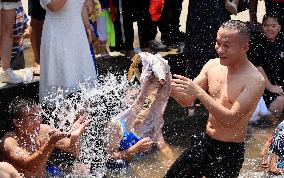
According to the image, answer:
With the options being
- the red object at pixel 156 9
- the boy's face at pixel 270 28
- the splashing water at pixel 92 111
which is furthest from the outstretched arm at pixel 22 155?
the boy's face at pixel 270 28

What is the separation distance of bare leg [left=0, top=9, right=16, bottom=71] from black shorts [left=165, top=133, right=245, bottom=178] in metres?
2.03

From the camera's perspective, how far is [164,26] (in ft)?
24.5

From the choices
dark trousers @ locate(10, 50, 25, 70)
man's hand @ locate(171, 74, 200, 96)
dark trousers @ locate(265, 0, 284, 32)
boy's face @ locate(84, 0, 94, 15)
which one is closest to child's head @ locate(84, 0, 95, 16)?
boy's face @ locate(84, 0, 94, 15)

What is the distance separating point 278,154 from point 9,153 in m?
2.30

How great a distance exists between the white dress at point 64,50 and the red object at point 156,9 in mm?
1372

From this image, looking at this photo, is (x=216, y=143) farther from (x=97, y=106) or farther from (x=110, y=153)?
(x=97, y=106)

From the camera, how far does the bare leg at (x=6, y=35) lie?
5.69m

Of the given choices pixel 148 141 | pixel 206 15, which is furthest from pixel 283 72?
pixel 148 141

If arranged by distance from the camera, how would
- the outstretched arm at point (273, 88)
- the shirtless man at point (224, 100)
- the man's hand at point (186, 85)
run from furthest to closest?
the outstretched arm at point (273, 88) < the shirtless man at point (224, 100) < the man's hand at point (186, 85)

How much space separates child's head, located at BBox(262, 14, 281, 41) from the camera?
23.0ft

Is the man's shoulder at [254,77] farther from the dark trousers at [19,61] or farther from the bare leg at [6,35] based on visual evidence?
the dark trousers at [19,61]

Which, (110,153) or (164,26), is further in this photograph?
(164,26)

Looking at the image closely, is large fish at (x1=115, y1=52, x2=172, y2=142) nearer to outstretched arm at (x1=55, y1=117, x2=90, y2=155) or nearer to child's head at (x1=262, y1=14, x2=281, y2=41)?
outstretched arm at (x1=55, y1=117, x2=90, y2=155)

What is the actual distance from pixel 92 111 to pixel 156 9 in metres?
1.73
